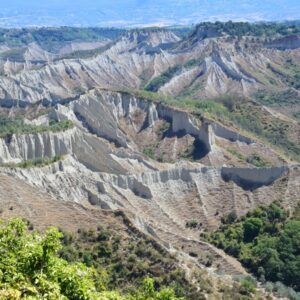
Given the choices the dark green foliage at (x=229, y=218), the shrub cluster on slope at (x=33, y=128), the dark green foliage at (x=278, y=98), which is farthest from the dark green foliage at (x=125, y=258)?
the dark green foliage at (x=278, y=98)

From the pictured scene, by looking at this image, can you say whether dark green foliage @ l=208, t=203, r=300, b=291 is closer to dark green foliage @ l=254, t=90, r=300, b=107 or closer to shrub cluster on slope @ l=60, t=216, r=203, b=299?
shrub cluster on slope @ l=60, t=216, r=203, b=299

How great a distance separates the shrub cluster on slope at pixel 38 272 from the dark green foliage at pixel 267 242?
27154 mm

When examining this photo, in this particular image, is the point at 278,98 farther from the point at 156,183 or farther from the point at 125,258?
the point at 125,258

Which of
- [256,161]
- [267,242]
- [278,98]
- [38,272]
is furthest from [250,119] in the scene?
[38,272]

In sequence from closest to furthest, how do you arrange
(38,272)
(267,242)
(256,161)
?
(38,272), (267,242), (256,161)

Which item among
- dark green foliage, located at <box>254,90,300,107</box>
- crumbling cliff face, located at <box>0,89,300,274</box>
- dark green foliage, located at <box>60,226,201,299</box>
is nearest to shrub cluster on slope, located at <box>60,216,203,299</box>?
dark green foliage, located at <box>60,226,201,299</box>

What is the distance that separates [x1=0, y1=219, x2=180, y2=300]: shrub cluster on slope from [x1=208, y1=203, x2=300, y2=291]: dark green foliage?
2715cm

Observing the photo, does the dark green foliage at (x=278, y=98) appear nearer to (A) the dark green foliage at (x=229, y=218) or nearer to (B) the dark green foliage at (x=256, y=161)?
(B) the dark green foliage at (x=256, y=161)

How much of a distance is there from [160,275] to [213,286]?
130 inches

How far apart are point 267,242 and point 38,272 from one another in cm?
3227

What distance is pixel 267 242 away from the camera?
150ft

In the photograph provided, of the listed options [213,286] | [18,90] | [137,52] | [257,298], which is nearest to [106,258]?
[213,286]

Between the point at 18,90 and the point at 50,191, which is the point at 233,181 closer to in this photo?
the point at 50,191

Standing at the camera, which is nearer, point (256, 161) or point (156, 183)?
point (156, 183)
